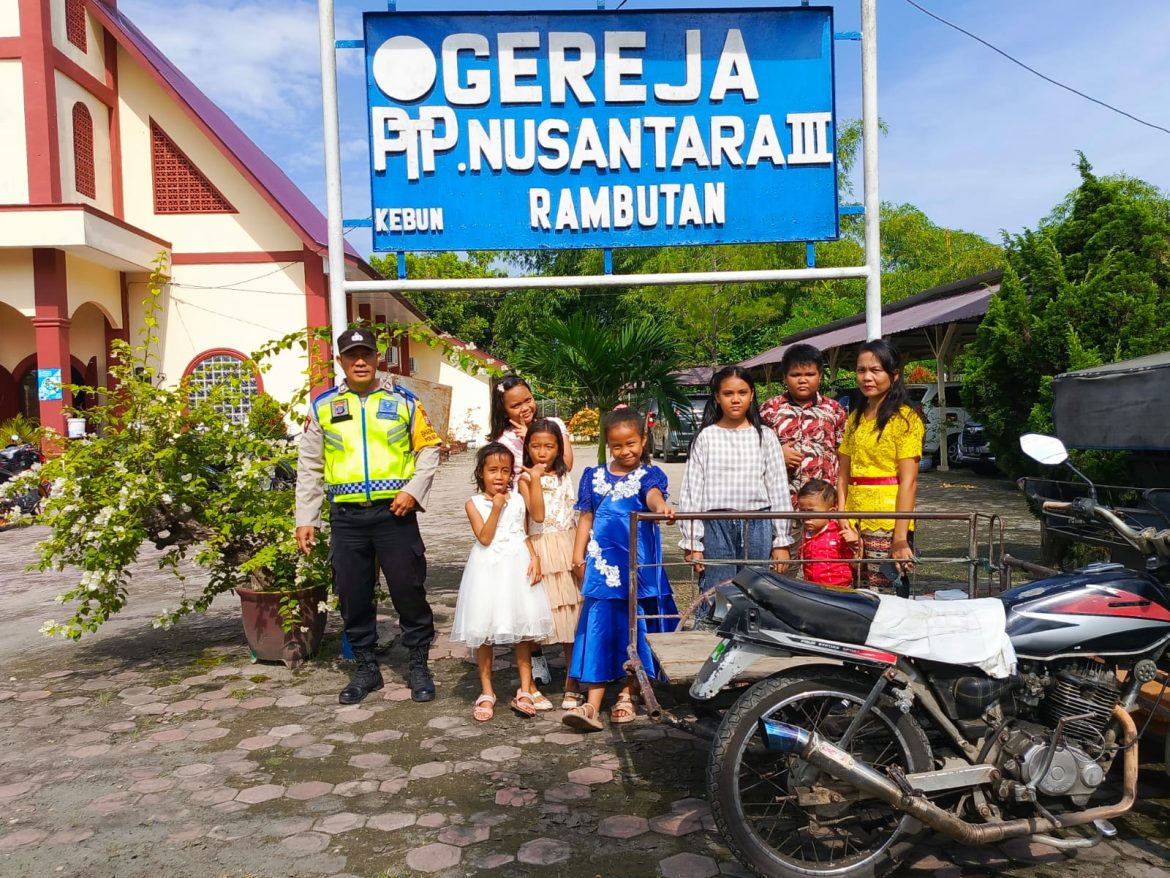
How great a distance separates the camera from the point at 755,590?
9.25 feet

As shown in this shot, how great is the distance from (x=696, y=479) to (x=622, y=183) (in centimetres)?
195

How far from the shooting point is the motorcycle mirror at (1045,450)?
2.82 m

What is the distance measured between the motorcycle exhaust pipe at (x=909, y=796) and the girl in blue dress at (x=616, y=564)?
1516mm

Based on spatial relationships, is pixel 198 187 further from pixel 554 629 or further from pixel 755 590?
pixel 755 590

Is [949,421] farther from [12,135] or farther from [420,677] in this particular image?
[12,135]

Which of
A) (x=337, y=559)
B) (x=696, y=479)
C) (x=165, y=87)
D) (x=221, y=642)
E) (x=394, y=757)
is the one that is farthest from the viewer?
(x=165, y=87)

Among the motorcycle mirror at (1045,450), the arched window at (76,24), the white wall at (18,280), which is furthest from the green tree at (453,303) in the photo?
the motorcycle mirror at (1045,450)

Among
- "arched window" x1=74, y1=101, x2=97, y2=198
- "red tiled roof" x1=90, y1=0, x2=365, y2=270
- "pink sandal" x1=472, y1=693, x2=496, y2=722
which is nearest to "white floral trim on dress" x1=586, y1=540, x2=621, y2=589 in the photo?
"pink sandal" x1=472, y1=693, x2=496, y2=722

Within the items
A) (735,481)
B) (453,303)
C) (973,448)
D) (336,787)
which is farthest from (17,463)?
(453,303)

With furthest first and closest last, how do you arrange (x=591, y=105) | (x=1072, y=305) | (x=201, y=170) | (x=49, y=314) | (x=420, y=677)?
(x=201, y=170) → (x=49, y=314) → (x=1072, y=305) → (x=591, y=105) → (x=420, y=677)

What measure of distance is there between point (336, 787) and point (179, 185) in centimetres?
1447

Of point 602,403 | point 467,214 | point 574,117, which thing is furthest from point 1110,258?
point 467,214

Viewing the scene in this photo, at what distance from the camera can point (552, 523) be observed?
457 cm

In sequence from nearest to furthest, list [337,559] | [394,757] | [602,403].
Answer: [394,757] → [337,559] → [602,403]
